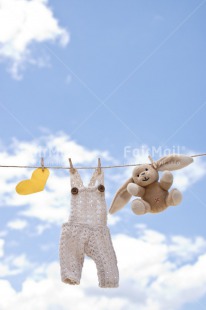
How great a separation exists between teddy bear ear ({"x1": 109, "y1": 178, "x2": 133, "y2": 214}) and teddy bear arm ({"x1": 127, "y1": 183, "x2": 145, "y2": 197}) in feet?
0.31

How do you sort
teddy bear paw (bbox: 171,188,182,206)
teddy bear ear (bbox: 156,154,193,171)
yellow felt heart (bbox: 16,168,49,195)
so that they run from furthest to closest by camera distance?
yellow felt heart (bbox: 16,168,49,195) < teddy bear ear (bbox: 156,154,193,171) < teddy bear paw (bbox: 171,188,182,206)

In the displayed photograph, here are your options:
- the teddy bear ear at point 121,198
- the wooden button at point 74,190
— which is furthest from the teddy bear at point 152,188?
the wooden button at point 74,190

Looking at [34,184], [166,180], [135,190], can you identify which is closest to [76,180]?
[34,184]

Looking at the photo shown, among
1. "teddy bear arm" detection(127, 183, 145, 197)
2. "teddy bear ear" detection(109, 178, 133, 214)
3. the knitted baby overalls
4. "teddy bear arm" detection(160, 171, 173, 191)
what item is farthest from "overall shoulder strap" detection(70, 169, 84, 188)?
"teddy bear arm" detection(160, 171, 173, 191)

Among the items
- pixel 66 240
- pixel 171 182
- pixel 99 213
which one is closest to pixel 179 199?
pixel 171 182

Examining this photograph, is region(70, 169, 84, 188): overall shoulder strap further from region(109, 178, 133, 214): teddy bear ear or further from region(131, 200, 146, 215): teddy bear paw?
region(131, 200, 146, 215): teddy bear paw

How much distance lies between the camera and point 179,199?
234 centimetres

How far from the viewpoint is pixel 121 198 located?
2.53 m

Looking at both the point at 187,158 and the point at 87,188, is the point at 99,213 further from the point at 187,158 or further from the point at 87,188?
the point at 187,158

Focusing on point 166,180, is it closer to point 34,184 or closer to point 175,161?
point 175,161

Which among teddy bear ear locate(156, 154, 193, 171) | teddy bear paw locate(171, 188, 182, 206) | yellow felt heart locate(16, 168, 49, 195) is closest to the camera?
teddy bear paw locate(171, 188, 182, 206)

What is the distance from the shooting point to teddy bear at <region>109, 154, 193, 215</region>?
236cm

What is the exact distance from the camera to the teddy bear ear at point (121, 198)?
2520 millimetres

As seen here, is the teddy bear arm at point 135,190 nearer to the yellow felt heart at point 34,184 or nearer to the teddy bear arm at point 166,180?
the teddy bear arm at point 166,180
